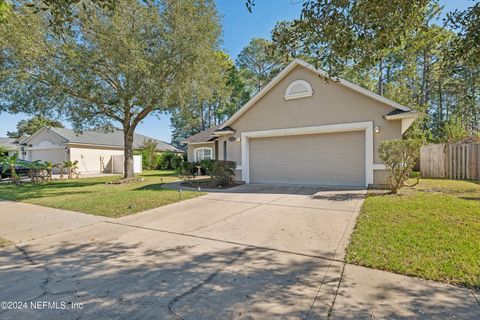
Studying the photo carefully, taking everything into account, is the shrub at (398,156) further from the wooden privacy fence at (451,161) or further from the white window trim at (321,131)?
the wooden privacy fence at (451,161)

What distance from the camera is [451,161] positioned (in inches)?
539

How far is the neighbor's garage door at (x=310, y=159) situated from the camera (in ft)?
36.2

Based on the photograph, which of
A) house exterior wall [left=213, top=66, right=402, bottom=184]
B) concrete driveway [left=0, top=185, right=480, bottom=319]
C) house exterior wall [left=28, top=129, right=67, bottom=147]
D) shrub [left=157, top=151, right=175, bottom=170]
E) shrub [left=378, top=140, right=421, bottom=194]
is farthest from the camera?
shrub [left=157, top=151, right=175, bottom=170]

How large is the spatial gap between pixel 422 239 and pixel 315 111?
791 cm

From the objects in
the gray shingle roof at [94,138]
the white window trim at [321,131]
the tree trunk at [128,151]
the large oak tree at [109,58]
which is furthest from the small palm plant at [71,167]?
the white window trim at [321,131]

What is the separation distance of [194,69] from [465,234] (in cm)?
1149

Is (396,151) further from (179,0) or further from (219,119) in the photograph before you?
(219,119)

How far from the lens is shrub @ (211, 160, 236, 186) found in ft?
39.3

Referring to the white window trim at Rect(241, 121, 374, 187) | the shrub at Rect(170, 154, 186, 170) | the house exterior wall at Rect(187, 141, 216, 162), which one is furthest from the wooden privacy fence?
the shrub at Rect(170, 154, 186, 170)

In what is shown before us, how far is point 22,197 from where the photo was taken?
1031cm

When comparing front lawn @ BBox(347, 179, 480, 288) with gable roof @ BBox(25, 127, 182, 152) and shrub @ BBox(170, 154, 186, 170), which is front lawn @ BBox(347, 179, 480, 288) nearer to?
gable roof @ BBox(25, 127, 182, 152)

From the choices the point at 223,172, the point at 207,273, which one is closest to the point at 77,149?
the point at 223,172

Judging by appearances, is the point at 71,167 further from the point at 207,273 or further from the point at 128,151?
the point at 207,273

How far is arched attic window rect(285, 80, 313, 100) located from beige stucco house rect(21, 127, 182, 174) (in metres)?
17.1
